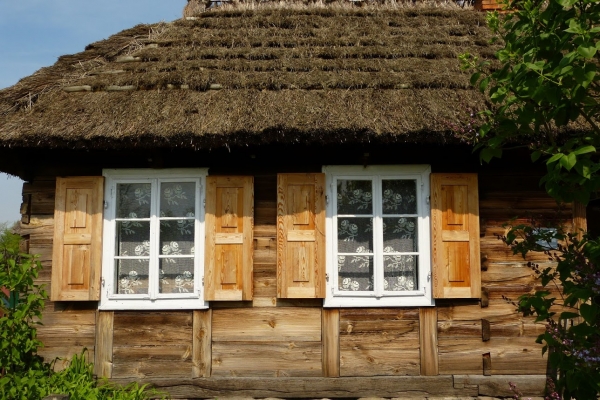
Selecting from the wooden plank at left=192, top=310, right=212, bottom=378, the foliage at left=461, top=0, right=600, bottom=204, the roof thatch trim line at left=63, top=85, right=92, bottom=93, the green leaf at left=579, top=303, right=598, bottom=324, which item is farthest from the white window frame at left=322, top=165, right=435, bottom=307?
the green leaf at left=579, top=303, right=598, bottom=324

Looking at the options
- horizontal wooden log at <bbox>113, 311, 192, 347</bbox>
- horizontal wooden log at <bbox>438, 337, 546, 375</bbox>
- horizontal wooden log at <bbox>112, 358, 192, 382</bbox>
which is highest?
horizontal wooden log at <bbox>113, 311, 192, 347</bbox>

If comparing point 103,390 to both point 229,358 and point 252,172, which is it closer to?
point 229,358

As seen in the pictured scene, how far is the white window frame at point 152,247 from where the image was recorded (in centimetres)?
512

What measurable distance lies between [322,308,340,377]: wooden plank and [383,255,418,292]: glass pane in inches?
23.7

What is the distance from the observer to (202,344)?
16.6 ft

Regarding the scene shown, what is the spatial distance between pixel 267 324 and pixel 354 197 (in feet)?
4.95

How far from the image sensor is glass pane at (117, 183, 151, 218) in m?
5.32

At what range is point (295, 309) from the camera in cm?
510

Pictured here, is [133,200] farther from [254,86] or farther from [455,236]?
[455,236]

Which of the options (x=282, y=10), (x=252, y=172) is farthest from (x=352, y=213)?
(x=282, y=10)

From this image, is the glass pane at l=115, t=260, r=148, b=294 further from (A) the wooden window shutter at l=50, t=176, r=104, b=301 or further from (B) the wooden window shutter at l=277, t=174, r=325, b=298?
(B) the wooden window shutter at l=277, t=174, r=325, b=298

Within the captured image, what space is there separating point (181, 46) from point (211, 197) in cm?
213

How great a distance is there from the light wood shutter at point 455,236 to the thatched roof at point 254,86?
0.59 metres

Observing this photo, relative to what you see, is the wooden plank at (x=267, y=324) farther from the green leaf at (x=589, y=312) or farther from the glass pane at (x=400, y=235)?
the green leaf at (x=589, y=312)
